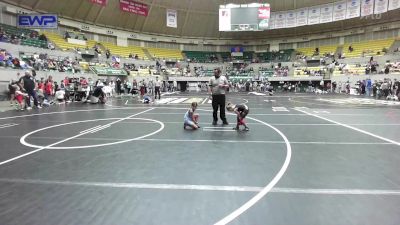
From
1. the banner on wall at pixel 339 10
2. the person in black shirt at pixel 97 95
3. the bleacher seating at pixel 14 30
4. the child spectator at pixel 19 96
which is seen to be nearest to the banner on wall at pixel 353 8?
the banner on wall at pixel 339 10

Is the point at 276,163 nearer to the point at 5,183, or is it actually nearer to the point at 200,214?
the point at 200,214

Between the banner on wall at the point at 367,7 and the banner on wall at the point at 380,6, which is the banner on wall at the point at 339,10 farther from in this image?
the banner on wall at the point at 380,6

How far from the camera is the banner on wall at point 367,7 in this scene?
4162 cm

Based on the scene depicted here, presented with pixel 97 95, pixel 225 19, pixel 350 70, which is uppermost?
pixel 225 19

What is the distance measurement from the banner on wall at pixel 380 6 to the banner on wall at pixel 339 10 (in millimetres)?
5290

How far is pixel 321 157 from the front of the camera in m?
6.42

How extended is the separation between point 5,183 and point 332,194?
4323 mm

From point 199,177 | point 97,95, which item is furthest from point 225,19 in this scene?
point 199,177

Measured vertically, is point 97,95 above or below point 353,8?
below

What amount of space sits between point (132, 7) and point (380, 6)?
30.1 metres

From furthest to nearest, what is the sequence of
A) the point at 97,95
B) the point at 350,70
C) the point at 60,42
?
the point at 350,70 < the point at 60,42 < the point at 97,95

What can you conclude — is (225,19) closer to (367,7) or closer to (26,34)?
(367,7)

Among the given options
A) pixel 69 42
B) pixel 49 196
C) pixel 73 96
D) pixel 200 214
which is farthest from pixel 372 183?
pixel 69 42

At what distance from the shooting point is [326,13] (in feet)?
159
